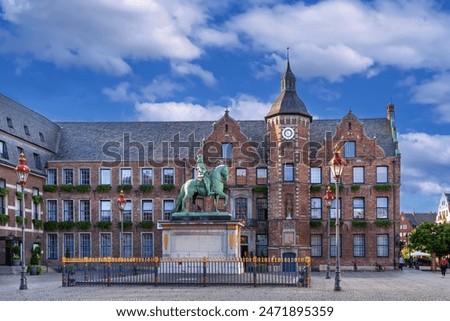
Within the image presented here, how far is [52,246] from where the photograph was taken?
66.9m

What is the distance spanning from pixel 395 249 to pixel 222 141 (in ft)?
62.5

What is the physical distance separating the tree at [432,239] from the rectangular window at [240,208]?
684 inches

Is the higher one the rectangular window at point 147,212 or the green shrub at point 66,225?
the rectangular window at point 147,212

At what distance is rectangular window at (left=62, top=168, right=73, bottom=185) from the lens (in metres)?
67.9

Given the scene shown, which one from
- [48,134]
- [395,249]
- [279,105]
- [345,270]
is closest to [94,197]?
[48,134]

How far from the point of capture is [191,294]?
28516 mm

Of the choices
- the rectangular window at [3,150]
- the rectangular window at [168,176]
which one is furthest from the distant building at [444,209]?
the rectangular window at [3,150]

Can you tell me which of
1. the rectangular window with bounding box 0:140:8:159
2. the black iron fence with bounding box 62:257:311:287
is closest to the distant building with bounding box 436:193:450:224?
the rectangular window with bounding box 0:140:8:159

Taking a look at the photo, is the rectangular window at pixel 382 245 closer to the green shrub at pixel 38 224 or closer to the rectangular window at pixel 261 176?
the rectangular window at pixel 261 176

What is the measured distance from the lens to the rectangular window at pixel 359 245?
6619cm

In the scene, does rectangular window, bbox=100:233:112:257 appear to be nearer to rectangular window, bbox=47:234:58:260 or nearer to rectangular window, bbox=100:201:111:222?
rectangular window, bbox=100:201:111:222

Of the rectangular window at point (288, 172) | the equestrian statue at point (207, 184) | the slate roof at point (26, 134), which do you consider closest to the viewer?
the equestrian statue at point (207, 184)

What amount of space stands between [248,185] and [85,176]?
15.7 m

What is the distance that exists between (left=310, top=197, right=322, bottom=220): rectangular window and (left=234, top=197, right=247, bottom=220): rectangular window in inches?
248
